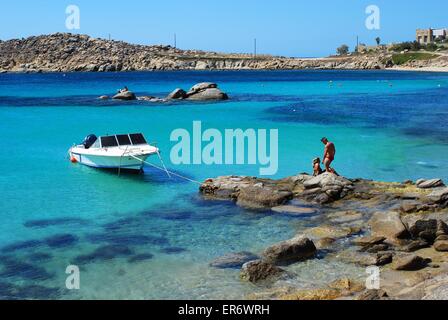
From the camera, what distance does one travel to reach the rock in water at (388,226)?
16172mm

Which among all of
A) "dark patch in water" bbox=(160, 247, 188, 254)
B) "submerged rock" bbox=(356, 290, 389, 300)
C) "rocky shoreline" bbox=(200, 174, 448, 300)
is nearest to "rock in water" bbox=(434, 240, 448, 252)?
"rocky shoreline" bbox=(200, 174, 448, 300)

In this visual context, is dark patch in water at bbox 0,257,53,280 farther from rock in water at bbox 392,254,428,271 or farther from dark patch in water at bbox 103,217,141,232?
rock in water at bbox 392,254,428,271

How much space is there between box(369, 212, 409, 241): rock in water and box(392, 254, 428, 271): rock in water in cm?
198

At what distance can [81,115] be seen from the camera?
56344 mm

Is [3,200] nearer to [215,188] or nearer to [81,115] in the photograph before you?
[215,188]

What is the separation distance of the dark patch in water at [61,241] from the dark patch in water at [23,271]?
5.20 feet

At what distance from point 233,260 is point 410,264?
4.81 meters

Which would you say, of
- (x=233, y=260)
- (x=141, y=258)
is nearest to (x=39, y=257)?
(x=141, y=258)

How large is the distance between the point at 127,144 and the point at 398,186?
13.8m

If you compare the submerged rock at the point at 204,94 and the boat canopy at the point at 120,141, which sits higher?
the submerged rock at the point at 204,94

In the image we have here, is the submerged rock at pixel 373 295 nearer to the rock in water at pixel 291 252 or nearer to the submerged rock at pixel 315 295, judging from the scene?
the submerged rock at pixel 315 295

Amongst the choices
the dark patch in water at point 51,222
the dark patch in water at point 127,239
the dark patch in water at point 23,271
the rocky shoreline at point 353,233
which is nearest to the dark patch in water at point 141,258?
the dark patch in water at point 127,239

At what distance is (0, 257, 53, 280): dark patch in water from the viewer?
14.7 metres

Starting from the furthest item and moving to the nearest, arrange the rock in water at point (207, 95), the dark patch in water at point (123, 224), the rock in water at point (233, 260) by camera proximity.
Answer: the rock in water at point (207, 95) → the dark patch in water at point (123, 224) → the rock in water at point (233, 260)
